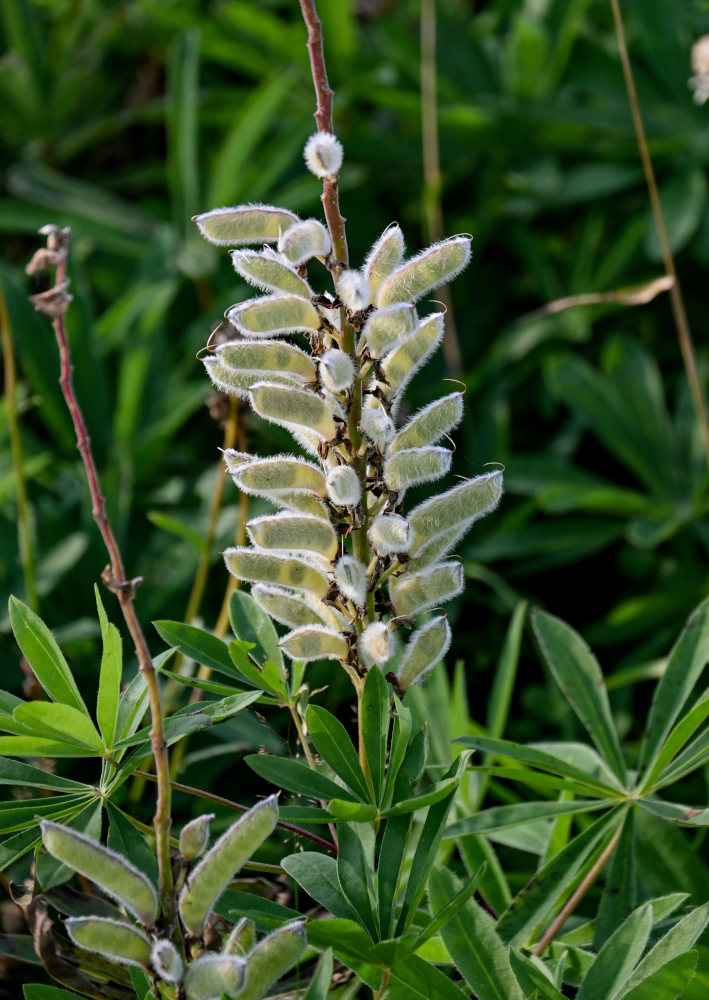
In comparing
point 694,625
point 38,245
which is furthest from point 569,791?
point 38,245

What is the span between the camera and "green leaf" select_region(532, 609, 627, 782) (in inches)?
43.1

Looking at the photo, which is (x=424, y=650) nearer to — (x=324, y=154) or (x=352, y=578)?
(x=352, y=578)

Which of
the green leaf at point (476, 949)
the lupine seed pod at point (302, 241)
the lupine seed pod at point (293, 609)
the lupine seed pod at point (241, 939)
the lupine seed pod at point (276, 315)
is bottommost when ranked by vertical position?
the green leaf at point (476, 949)

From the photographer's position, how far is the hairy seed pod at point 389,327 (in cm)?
75

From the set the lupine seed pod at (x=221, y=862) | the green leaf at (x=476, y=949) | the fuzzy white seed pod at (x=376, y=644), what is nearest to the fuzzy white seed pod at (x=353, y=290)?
the fuzzy white seed pod at (x=376, y=644)

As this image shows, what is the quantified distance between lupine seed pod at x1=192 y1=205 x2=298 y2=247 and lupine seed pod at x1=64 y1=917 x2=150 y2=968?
0.46m

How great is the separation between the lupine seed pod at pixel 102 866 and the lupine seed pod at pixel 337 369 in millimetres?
330

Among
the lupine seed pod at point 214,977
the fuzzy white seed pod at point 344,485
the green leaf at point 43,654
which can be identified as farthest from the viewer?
the green leaf at point 43,654

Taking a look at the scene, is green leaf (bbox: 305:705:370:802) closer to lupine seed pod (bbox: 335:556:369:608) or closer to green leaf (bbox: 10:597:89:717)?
lupine seed pod (bbox: 335:556:369:608)

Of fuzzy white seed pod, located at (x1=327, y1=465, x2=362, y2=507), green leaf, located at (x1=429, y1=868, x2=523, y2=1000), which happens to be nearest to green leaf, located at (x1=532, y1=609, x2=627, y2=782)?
green leaf, located at (x1=429, y1=868, x2=523, y2=1000)

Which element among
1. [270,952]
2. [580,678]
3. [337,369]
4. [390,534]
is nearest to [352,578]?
[390,534]

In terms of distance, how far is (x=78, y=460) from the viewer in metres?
1.97

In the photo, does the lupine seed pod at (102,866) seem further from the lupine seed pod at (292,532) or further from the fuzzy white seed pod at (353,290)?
the fuzzy white seed pod at (353,290)

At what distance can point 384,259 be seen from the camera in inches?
32.3
